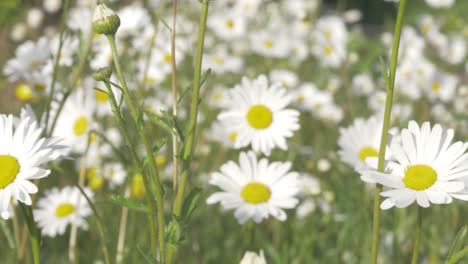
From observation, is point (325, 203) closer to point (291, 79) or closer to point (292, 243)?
point (292, 243)

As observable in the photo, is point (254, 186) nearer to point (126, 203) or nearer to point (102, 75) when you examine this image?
point (126, 203)

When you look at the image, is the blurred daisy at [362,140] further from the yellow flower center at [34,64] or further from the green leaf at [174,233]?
the yellow flower center at [34,64]

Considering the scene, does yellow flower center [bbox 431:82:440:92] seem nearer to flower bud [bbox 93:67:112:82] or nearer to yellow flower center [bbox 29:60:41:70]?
yellow flower center [bbox 29:60:41:70]

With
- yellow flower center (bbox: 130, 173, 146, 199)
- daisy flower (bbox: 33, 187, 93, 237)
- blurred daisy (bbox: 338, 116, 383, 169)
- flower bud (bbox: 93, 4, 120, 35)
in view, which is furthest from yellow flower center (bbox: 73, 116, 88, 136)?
flower bud (bbox: 93, 4, 120, 35)

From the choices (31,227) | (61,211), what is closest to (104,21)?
(31,227)

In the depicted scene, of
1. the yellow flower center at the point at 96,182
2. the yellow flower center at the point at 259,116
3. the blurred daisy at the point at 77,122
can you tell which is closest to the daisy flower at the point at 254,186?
the yellow flower center at the point at 259,116

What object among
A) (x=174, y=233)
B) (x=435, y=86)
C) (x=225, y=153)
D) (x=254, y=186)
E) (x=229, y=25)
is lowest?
(x=174, y=233)
